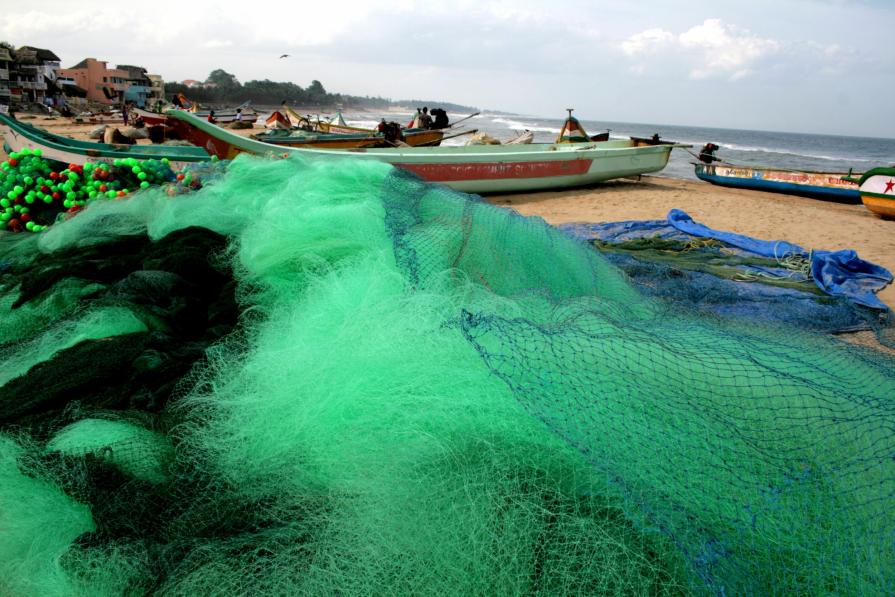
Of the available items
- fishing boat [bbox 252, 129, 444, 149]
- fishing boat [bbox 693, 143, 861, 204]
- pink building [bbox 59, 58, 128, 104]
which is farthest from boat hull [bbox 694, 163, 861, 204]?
pink building [bbox 59, 58, 128, 104]

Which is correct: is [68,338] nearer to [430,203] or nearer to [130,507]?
[130,507]

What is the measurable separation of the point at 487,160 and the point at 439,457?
31.0 feet

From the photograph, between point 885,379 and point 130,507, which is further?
point 885,379

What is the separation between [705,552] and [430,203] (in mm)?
2942

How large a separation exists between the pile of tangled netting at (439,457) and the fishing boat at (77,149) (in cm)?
514

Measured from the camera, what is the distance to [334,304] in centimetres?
220

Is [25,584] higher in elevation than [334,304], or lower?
lower

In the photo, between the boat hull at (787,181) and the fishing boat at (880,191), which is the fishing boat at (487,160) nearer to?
the boat hull at (787,181)

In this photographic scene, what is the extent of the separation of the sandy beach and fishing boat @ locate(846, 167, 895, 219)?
8.5 inches

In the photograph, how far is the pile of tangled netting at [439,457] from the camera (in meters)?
1.36

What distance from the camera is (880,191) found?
1002 cm

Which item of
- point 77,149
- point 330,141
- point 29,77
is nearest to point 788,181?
point 330,141

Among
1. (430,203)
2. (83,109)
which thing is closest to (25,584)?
(430,203)

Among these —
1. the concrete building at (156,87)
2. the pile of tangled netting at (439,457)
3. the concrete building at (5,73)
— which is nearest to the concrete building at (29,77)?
the concrete building at (5,73)
